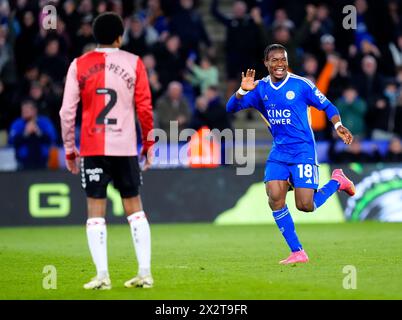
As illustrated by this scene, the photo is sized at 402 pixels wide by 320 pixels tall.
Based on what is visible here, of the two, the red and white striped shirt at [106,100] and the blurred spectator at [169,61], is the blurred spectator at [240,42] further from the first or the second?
the red and white striped shirt at [106,100]

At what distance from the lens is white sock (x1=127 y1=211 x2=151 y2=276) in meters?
9.06

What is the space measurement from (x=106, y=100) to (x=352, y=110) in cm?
1113

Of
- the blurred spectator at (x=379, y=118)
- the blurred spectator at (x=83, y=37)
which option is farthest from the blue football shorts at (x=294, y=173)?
the blurred spectator at (x=83, y=37)

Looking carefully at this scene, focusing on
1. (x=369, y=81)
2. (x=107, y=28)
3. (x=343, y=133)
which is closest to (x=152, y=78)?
(x=369, y=81)

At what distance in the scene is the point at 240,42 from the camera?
805 inches

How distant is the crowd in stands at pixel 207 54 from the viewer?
19.6 meters

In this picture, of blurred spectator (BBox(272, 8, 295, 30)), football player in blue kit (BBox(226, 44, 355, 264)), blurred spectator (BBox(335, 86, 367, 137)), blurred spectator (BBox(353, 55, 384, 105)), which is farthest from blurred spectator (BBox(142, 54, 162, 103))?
football player in blue kit (BBox(226, 44, 355, 264))

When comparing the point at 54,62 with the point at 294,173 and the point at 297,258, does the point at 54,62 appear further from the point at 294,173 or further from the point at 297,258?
the point at 297,258

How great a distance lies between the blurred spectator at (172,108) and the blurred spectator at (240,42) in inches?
60.1

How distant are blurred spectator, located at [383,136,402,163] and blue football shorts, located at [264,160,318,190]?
23.5ft

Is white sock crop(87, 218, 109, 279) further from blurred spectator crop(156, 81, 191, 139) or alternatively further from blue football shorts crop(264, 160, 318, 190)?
blurred spectator crop(156, 81, 191, 139)
